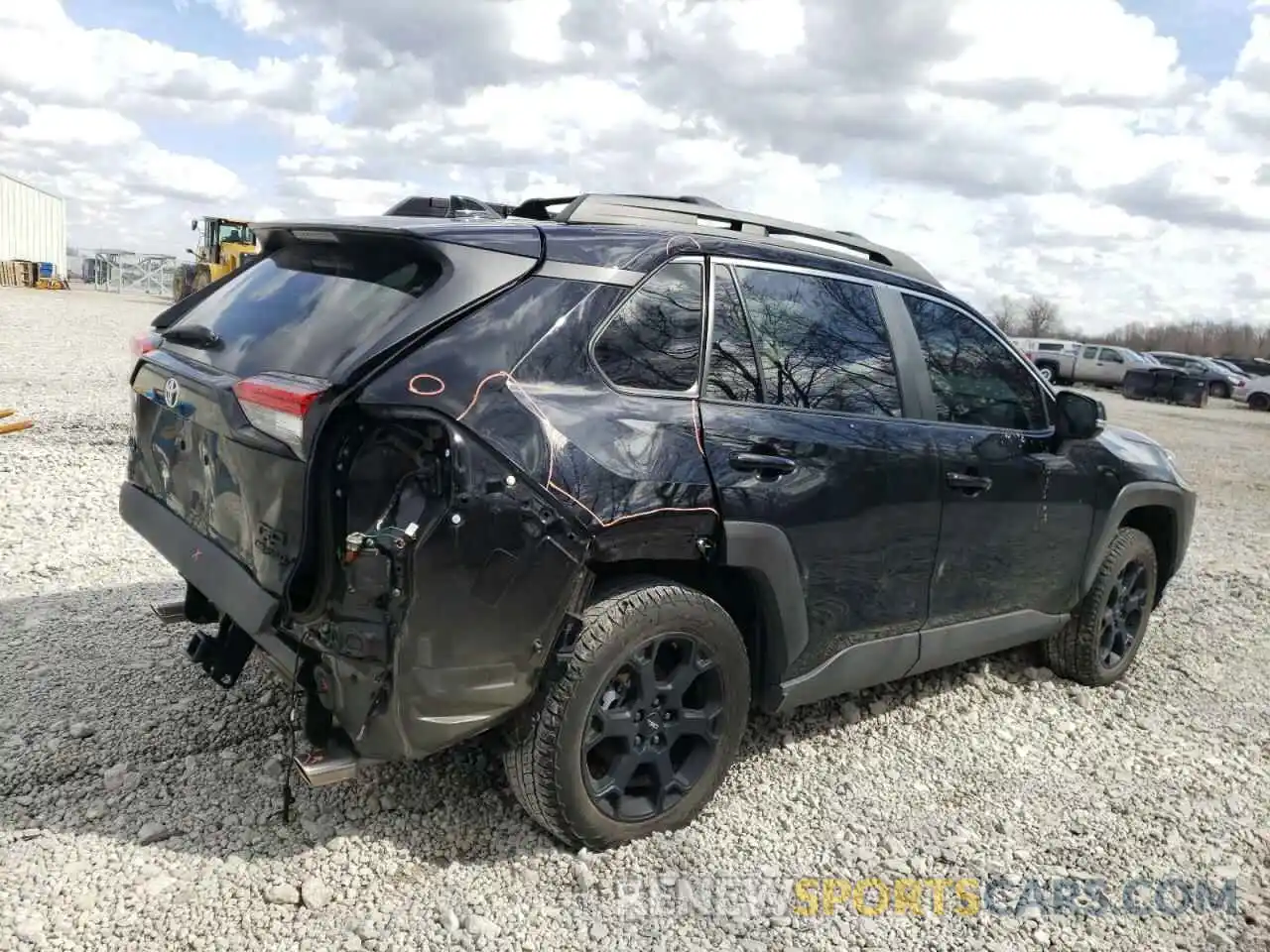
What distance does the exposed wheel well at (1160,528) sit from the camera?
498 centimetres

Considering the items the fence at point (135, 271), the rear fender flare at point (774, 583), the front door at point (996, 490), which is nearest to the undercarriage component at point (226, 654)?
the rear fender flare at point (774, 583)

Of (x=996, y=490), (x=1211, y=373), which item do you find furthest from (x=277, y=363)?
(x=1211, y=373)

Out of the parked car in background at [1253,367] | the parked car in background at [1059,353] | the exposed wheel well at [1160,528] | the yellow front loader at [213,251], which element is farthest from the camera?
the parked car in background at [1253,367]

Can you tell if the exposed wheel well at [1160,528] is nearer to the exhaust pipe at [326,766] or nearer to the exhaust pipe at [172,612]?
the exhaust pipe at [326,766]

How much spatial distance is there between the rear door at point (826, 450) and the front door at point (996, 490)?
177 mm

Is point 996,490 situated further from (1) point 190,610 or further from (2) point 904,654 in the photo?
(1) point 190,610

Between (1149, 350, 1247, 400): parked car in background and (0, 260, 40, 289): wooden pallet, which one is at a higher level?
(1149, 350, 1247, 400): parked car in background

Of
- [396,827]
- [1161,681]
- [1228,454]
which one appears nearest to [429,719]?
[396,827]

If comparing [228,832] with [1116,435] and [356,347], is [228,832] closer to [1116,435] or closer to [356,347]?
[356,347]

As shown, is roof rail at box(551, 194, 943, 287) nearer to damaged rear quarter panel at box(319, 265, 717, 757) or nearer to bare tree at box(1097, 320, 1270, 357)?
damaged rear quarter panel at box(319, 265, 717, 757)

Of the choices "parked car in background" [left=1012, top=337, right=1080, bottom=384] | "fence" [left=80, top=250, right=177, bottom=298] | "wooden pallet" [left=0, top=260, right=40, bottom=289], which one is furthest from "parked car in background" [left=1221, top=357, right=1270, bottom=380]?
"wooden pallet" [left=0, top=260, right=40, bottom=289]

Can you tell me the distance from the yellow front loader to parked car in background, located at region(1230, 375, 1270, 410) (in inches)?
1275

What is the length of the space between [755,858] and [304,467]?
1.84 m

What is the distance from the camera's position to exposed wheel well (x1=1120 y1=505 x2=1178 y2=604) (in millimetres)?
4977
